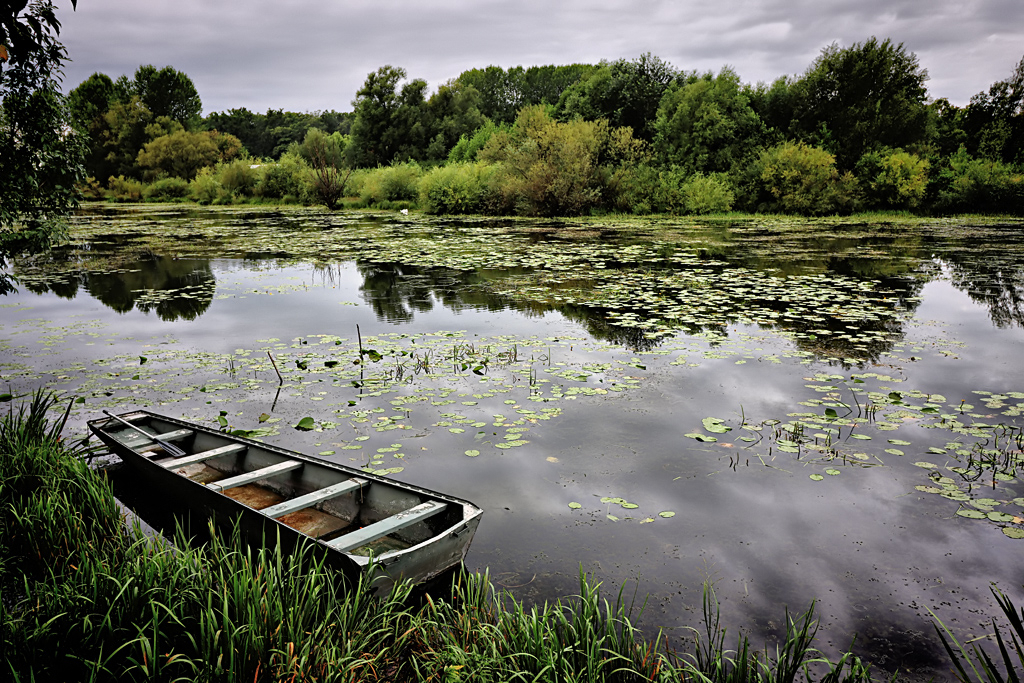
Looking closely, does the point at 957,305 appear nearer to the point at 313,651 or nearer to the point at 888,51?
the point at 313,651

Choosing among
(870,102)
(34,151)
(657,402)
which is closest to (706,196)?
(870,102)

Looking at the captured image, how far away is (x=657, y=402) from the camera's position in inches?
239

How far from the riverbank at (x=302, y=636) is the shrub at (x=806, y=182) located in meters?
31.5

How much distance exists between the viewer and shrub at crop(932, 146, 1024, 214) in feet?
94.9

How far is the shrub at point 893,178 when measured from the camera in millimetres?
29875

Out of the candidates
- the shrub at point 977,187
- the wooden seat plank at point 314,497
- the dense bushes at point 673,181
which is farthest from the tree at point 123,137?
the wooden seat plank at point 314,497

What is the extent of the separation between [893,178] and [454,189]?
73.1 ft

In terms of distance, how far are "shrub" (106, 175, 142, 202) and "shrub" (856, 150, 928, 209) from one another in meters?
56.0

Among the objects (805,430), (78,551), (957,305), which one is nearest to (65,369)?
(78,551)

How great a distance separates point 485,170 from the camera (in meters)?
32.3

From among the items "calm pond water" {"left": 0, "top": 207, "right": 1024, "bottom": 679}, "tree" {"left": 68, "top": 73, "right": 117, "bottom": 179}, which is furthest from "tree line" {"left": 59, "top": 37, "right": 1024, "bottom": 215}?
"tree" {"left": 68, "top": 73, "right": 117, "bottom": 179}

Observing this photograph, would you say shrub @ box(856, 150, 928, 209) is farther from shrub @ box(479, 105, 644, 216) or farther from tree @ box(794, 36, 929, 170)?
shrub @ box(479, 105, 644, 216)

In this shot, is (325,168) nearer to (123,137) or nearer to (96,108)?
(123,137)

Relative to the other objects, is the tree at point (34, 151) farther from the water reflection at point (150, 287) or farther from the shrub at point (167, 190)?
the shrub at point (167, 190)
